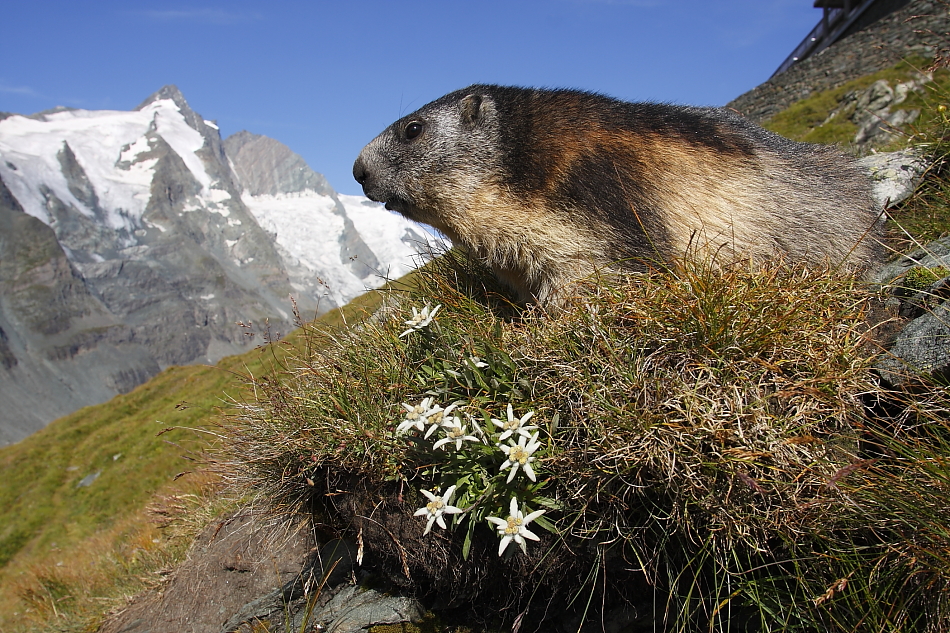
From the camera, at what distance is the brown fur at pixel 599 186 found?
4.91 metres

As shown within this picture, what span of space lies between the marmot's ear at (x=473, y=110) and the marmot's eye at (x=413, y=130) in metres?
0.49

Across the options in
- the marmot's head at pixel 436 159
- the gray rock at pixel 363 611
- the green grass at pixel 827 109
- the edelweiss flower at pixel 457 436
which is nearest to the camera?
the edelweiss flower at pixel 457 436

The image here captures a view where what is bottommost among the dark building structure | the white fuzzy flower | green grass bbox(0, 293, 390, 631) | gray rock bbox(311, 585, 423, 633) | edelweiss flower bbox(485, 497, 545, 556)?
green grass bbox(0, 293, 390, 631)

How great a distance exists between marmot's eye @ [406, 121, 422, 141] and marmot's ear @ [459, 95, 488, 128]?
49 cm

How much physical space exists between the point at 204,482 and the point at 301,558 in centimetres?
377

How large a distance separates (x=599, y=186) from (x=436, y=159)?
1708 millimetres

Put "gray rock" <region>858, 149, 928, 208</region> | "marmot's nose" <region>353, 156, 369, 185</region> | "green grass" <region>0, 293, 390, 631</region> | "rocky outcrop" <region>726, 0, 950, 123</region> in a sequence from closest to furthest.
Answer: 1. "marmot's nose" <region>353, 156, 369, 185</region>
2. "gray rock" <region>858, 149, 928, 208</region>
3. "green grass" <region>0, 293, 390, 631</region>
4. "rocky outcrop" <region>726, 0, 950, 123</region>

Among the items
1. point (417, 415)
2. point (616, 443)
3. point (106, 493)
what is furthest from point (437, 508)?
point (106, 493)

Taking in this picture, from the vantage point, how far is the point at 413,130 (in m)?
5.87

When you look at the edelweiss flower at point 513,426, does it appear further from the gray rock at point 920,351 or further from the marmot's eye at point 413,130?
the marmot's eye at point 413,130

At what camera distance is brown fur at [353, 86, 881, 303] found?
16.1 feet

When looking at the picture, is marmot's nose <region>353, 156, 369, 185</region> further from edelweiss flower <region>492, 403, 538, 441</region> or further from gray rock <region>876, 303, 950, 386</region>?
gray rock <region>876, 303, 950, 386</region>

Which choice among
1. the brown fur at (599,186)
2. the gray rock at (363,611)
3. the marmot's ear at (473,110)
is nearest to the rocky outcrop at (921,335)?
the brown fur at (599,186)

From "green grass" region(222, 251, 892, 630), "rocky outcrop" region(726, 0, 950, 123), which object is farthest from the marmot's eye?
"rocky outcrop" region(726, 0, 950, 123)
